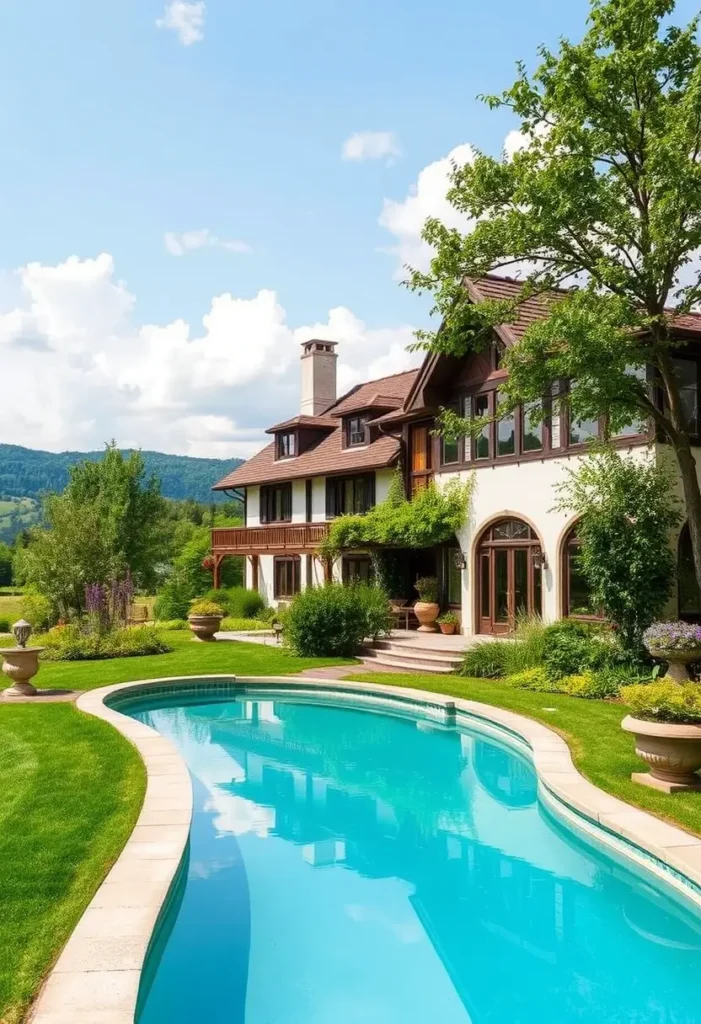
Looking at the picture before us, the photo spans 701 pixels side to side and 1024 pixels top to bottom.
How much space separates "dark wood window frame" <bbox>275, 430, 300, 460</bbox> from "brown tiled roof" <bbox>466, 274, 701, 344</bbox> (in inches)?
525

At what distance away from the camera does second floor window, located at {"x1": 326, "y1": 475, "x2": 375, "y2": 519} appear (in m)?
28.8

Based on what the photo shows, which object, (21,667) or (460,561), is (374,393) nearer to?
(460,561)

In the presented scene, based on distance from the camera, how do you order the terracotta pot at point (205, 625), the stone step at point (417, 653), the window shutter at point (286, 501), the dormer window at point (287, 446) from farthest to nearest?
the dormer window at point (287, 446) < the window shutter at point (286, 501) < the terracotta pot at point (205, 625) < the stone step at point (417, 653)

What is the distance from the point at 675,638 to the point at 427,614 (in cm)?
1140

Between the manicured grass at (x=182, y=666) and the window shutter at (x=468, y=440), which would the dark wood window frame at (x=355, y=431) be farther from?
the manicured grass at (x=182, y=666)

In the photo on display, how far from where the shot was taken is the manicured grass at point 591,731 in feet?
28.8

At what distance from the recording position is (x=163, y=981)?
19.1ft

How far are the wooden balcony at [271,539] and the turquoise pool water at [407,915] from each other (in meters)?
17.7

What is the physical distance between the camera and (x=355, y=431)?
3088 centimetres

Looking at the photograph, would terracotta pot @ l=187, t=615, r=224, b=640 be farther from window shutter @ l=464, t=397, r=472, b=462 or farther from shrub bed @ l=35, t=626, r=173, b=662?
window shutter @ l=464, t=397, r=472, b=462

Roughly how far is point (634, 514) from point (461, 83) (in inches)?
341

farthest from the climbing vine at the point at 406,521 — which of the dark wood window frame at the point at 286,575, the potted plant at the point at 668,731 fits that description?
the potted plant at the point at 668,731

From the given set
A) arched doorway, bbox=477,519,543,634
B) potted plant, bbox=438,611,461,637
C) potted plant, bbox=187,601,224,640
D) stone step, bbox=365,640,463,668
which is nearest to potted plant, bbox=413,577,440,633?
potted plant, bbox=438,611,461,637

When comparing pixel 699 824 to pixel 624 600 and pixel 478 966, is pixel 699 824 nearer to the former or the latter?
pixel 478 966
